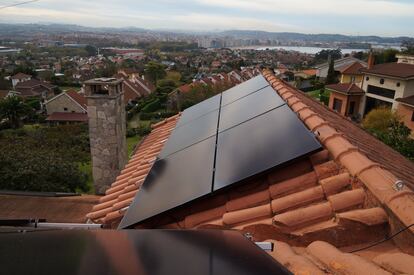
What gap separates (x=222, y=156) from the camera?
A: 10.1ft

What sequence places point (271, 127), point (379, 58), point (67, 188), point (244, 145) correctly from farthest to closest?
point (379, 58), point (67, 188), point (271, 127), point (244, 145)

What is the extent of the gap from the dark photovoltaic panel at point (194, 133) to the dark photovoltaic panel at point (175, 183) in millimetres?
346

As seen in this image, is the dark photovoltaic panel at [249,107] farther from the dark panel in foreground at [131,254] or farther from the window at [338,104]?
the window at [338,104]

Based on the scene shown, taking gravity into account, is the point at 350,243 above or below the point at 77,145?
above

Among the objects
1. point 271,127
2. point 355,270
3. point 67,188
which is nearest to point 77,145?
point 67,188

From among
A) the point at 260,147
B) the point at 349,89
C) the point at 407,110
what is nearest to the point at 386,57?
the point at 349,89

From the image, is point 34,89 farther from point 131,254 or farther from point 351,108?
point 131,254

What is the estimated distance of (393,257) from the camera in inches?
70.1

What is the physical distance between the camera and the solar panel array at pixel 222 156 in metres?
2.62

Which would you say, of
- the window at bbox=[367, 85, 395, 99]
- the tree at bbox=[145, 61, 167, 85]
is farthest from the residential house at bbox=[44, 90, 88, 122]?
the window at bbox=[367, 85, 395, 99]

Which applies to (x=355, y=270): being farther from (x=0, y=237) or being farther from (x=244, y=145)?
(x=0, y=237)

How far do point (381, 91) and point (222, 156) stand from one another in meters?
29.0

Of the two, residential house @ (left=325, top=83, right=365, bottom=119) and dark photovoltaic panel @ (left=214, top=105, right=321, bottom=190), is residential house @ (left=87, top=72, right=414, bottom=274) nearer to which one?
dark photovoltaic panel @ (left=214, top=105, right=321, bottom=190)

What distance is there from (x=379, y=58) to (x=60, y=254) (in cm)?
5938
